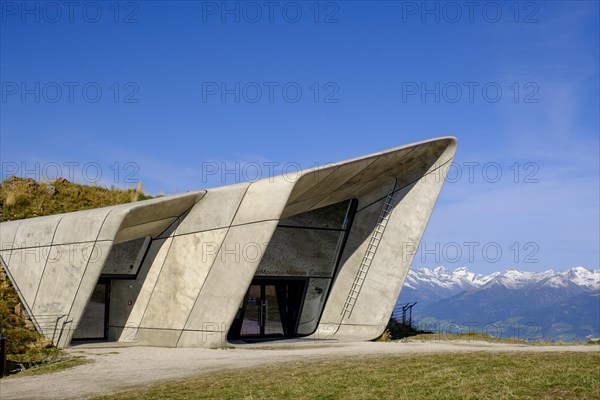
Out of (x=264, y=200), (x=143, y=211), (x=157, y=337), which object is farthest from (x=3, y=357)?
(x=264, y=200)

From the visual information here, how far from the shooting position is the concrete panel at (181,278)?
926 inches

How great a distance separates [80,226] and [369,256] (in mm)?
12468

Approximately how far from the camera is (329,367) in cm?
1627

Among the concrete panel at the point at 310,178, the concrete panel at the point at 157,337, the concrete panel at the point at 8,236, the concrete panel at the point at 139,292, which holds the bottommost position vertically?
the concrete panel at the point at 157,337

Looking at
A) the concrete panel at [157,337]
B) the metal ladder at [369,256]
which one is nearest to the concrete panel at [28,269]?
the concrete panel at [157,337]

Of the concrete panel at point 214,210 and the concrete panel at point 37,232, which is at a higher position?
the concrete panel at point 214,210

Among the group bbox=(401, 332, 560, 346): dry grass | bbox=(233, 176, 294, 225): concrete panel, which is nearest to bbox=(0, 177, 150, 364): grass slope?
bbox=(233, 176, 294, 225): concrete panel

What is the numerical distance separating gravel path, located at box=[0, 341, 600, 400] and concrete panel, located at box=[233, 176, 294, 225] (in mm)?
4752

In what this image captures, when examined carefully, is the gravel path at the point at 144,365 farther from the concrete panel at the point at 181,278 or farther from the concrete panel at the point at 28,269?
the concrete panel at the point at 28,269

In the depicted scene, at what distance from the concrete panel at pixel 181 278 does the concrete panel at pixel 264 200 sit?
1.04 m

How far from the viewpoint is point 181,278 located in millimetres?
23859

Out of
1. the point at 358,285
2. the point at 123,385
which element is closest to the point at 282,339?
the point at 358,285

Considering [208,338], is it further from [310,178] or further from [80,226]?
[310,178]

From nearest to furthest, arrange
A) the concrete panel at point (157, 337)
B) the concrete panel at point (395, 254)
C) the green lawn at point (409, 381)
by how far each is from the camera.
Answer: the green lawn at point (409, 381) → the concrete panel at point (157, 337) → the concrete panel at point (395, 254)
